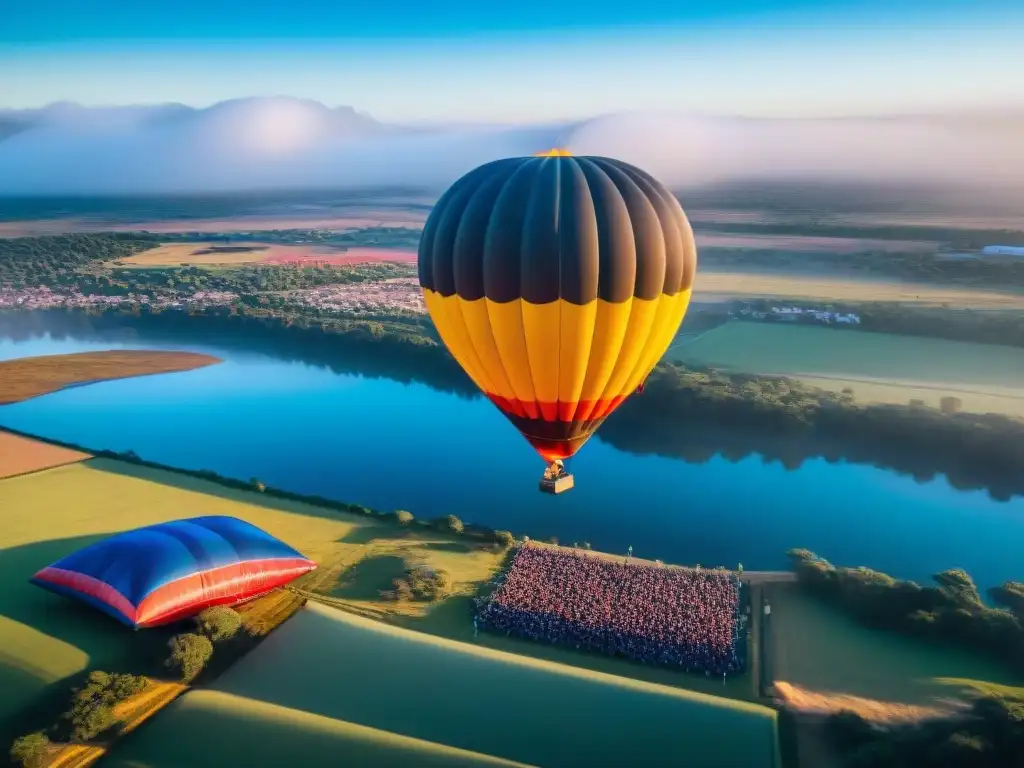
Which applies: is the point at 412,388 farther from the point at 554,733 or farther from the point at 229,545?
the point at 554,733

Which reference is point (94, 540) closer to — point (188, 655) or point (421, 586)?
point (188, 655)

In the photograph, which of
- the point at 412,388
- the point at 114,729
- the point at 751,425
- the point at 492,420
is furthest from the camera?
the point at 412,388

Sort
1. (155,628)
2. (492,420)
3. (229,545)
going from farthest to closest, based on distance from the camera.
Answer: (492,420), (229,545), (155,628)

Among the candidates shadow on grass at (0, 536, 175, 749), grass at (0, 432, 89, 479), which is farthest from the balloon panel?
grass at (0, 432, 89, 479)

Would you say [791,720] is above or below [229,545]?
below

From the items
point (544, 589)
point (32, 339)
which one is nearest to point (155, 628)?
point (544, 589)

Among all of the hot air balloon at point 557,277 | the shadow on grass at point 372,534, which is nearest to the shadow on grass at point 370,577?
the shadow on grass at point 372,534

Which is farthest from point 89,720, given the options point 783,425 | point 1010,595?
point 783,425
